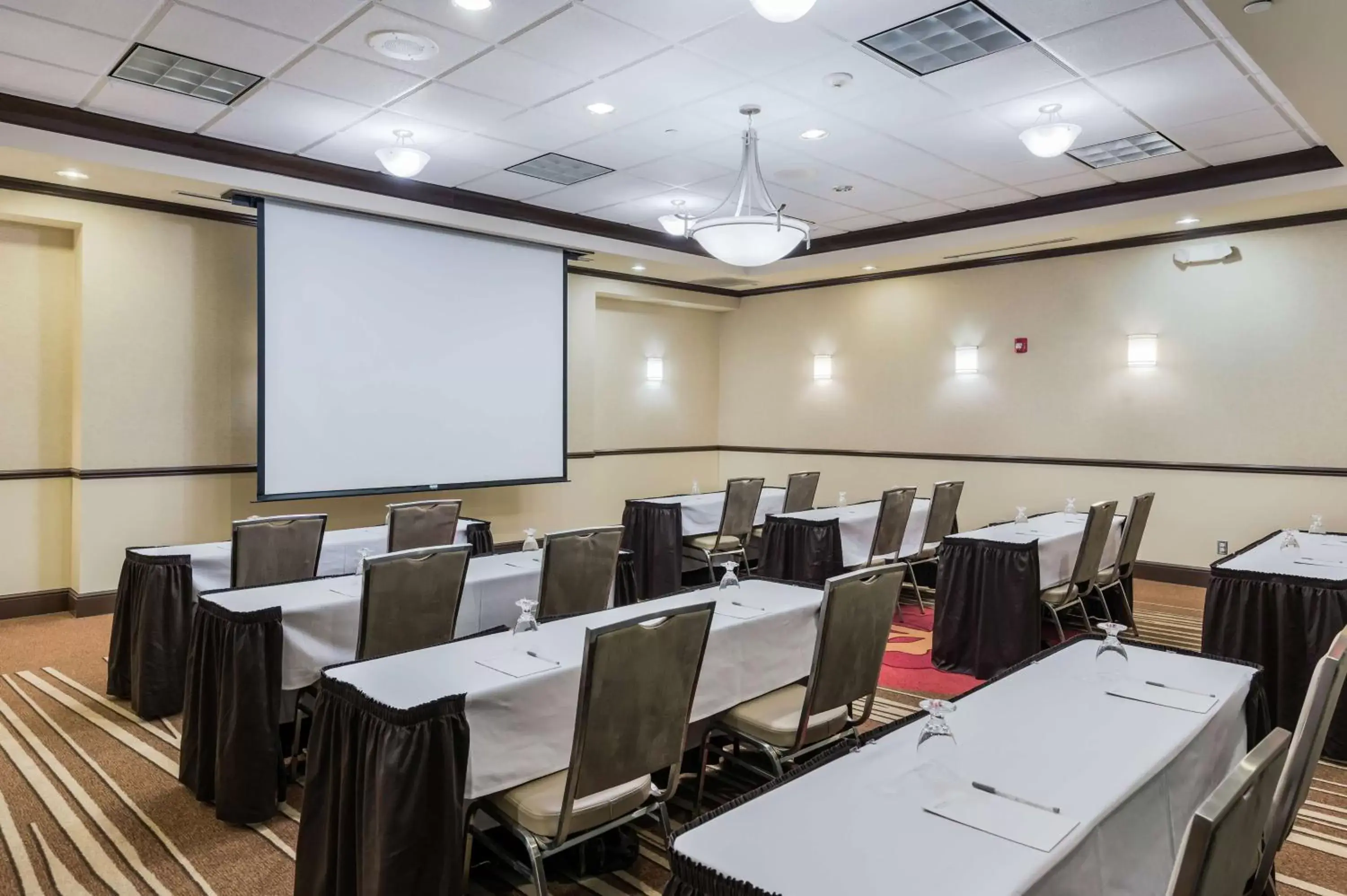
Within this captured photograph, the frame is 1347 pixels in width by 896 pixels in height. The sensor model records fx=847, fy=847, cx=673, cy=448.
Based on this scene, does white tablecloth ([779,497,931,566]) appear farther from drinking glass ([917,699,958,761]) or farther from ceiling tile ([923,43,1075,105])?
drinking glass ([917,699,958,761])

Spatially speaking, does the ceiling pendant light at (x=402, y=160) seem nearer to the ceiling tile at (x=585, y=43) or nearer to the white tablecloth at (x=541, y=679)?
the ceiling tile at (x=585, y=43)

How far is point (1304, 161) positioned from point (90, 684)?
863cm

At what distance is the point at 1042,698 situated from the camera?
94.5 inches

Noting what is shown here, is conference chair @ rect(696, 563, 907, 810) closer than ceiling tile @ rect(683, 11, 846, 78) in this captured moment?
Yes

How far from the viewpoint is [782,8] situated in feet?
10.8

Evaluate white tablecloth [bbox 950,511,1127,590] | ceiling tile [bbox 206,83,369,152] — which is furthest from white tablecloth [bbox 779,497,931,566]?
ceiling tile [bbox 206,83,369,152]

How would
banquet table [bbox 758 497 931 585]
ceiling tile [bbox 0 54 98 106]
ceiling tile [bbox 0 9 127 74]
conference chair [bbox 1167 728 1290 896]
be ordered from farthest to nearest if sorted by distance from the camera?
banquet table [bbox 758 497 931 585]
ceiling tile [bbox 0 54 98 106]
ceiling tile [bbox 0 9 127 74]
conference chair [bbox 1167 728 1290 896]

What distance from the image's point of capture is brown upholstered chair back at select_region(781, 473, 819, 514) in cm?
768

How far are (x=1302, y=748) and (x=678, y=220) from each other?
5.68 metres

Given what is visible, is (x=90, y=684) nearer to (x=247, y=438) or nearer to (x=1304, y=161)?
(x=247, y=438)

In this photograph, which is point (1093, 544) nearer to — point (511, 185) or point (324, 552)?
point (324, 552)

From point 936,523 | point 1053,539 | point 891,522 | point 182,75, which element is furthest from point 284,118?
point 936,523

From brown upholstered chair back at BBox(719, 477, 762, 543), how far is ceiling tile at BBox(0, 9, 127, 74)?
486 centimetres

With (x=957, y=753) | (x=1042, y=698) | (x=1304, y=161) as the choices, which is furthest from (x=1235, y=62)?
(x=957, y=753)
